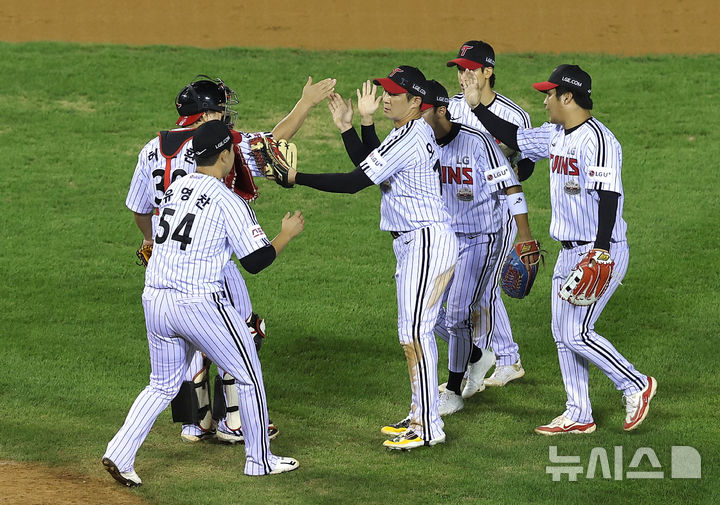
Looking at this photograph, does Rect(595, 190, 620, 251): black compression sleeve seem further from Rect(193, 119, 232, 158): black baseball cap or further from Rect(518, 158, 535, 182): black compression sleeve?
Rect(193, 119, 232, 158): black baseball cap

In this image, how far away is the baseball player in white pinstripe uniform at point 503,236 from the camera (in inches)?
300

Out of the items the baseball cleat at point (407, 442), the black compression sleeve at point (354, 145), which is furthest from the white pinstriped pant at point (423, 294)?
the black compression sleeve at point (354, 145)

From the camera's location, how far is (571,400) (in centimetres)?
679

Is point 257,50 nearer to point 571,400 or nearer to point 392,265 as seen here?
point 392,265

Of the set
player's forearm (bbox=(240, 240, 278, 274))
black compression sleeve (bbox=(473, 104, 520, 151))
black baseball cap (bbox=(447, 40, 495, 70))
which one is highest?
black baseball cap (bbox=(447, 40, 495, 70))

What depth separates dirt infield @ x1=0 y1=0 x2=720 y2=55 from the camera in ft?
61.7

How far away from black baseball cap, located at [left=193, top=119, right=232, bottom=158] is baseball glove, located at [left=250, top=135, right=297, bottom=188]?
0.58m

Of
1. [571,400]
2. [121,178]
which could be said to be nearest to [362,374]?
[571,400]

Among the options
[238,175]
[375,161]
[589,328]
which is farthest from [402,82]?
[589,328]

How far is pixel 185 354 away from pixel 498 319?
109 inches

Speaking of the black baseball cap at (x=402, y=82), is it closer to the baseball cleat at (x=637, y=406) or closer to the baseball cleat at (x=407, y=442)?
the baseball cleat at (x=407, y=442)

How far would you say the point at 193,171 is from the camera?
639 centimetres

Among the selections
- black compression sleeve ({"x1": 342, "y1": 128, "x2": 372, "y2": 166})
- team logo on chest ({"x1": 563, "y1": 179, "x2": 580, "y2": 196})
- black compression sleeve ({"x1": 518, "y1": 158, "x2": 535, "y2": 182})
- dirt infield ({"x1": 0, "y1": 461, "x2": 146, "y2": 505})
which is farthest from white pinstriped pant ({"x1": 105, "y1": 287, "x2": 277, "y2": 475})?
black compression sleeve ({"x1": 518, "y1": 158, "x2": 535, "y2": 182})

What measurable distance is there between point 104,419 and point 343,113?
8.45 ft
